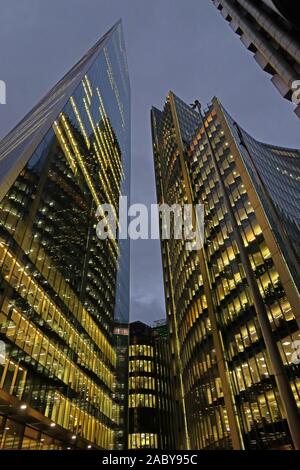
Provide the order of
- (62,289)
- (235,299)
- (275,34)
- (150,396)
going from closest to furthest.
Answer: (275,34) < (235,299) < (62,289) < (150,396)

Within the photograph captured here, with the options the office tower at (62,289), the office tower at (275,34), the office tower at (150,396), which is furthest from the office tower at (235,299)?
the office tower at (150,396)

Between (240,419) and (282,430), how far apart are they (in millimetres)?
6703

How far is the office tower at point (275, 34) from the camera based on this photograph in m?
21.1

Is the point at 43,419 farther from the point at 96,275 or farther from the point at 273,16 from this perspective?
the point at 273,16

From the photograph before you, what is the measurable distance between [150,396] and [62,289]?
6212cm

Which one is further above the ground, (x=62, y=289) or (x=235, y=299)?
(x=62, y=289)

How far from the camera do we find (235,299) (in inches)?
1671

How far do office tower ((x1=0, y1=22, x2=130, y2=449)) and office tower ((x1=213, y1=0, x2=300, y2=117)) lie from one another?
89.6 feet

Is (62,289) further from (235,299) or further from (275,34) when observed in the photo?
(275,34)

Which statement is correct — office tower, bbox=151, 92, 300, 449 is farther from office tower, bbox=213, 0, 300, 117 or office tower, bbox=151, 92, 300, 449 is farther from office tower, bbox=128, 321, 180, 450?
office tower, bbox=128, 321, 180, 450

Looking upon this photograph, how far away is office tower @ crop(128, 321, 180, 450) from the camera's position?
84.5 meters

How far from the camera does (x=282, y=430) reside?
1198 inches

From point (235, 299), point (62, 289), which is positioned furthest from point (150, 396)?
point (235, 299)

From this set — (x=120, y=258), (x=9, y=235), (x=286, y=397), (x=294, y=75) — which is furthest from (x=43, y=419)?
(x=120, y=258)
